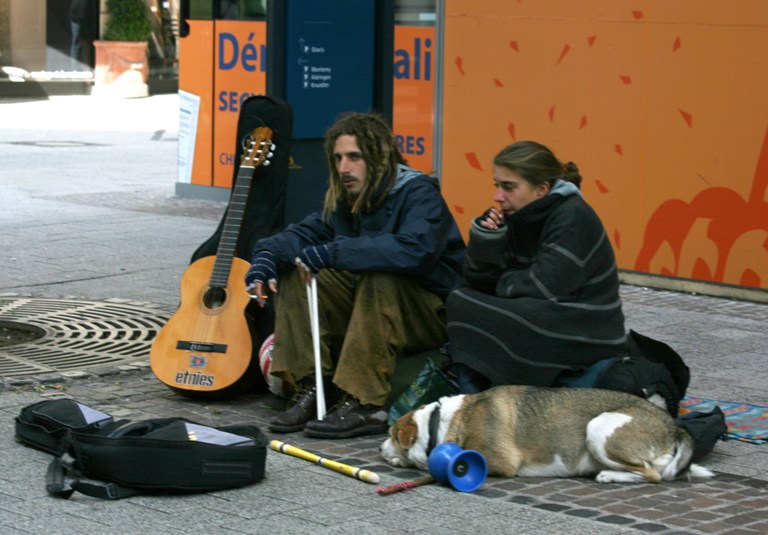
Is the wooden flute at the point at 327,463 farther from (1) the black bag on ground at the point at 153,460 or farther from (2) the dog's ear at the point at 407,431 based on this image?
(1) the black bag on ground at the point at 153,460

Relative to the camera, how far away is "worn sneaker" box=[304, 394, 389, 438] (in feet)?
17.4

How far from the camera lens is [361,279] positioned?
214 inches

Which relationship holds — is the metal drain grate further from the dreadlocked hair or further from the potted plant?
the potted plant

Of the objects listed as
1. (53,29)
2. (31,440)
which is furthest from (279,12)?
(53,29)

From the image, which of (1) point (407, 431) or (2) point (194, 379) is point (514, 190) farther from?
(2) point (194, 379)

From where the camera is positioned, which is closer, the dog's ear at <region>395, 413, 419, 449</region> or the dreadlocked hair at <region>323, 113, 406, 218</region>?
the dog's ear at <region>395, 413, 419, 449</region>

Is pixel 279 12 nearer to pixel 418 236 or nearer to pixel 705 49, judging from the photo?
pixel 418 236

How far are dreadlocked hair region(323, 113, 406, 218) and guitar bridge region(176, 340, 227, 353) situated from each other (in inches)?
32.3

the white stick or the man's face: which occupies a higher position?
the man's face

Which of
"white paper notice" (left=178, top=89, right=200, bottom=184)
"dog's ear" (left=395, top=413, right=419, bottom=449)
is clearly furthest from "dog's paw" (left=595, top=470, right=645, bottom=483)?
"white paper notice" (left=178, top=89, right=200, bottom=184)

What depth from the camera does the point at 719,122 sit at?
8305mm

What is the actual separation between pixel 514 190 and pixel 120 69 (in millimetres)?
21472

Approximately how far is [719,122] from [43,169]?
8.51m

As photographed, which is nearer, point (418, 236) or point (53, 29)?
point (418, 236)
